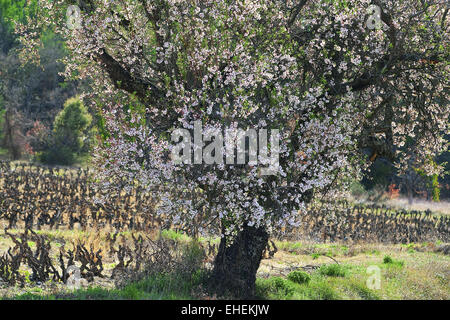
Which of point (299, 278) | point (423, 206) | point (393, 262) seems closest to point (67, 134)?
point (423, 206)

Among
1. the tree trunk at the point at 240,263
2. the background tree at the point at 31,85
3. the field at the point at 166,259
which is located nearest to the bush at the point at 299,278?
the field at the point at 166,259

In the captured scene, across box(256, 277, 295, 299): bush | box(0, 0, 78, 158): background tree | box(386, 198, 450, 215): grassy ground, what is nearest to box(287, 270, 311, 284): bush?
box(256, 277, 295, 299): bush

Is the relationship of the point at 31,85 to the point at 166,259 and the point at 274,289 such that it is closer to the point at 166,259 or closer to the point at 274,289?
the point at 166,259

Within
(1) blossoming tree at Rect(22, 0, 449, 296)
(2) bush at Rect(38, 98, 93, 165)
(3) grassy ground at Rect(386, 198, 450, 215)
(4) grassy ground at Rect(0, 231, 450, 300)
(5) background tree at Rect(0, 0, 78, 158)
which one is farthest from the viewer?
(5) background tree at Rect(0, 0, 78, 158)

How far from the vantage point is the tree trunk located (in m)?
9.78

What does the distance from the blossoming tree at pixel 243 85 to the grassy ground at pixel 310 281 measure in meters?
0.86

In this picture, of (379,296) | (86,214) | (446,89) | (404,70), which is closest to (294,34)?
(404,70)

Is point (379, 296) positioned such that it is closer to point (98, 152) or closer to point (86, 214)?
point (98, 152)

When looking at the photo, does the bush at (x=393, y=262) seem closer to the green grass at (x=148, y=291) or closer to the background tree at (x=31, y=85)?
the green grass at (x=148, y=291)

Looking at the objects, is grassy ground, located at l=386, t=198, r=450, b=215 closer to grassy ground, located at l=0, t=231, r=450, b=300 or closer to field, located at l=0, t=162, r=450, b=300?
field, located at l=0, t=162, r=450, b=300

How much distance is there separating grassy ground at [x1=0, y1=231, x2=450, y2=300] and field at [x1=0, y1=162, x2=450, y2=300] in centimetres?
2

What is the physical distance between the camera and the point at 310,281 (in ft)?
36.8

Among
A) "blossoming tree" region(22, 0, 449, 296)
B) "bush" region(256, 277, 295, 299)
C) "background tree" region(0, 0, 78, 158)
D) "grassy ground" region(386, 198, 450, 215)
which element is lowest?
"grassy ground" region(386, 198, 450, 215)

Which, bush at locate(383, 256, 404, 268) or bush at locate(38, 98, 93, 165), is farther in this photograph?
bush at locate(38, 98, 93, 165)
